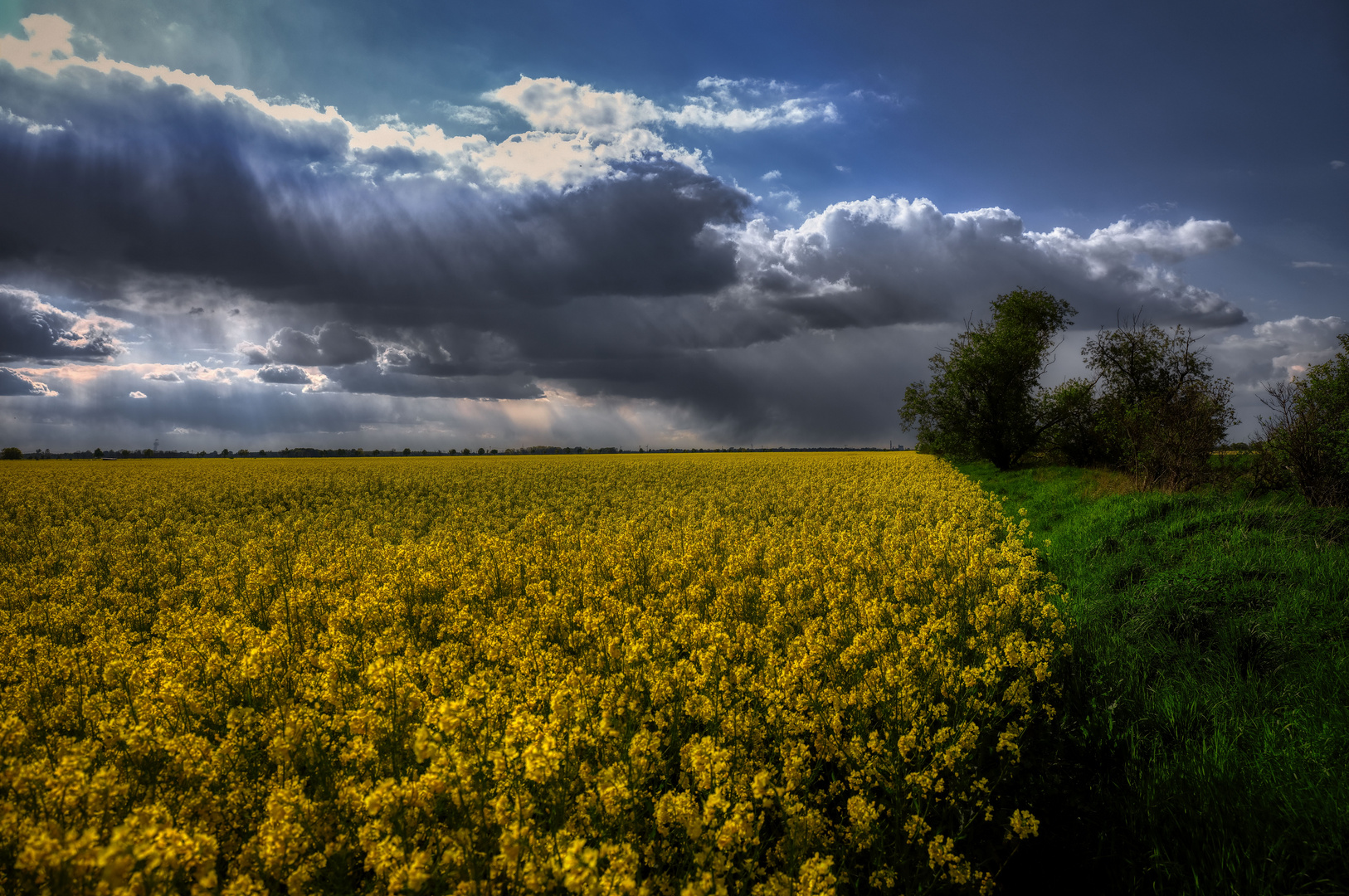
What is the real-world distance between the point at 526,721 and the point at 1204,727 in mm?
6762

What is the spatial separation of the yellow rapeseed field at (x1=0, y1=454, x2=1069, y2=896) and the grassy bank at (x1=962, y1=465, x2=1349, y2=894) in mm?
474

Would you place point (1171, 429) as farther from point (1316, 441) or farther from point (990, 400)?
point (990, 400)

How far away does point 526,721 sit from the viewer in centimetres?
361

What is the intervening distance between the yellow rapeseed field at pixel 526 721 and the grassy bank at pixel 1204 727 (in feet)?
1.55

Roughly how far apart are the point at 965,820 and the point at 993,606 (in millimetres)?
3560

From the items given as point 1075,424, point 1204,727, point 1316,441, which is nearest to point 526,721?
point 1204,727

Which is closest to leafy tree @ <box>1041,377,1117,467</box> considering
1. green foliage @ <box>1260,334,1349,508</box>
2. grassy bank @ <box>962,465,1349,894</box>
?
green foliage @ <box>1260,334,1349,508</box>

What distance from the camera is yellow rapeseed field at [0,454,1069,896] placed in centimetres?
320

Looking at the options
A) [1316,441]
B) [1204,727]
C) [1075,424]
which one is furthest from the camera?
[1075,424]

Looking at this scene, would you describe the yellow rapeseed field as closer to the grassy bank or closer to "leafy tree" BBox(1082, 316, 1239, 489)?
the grassy bank

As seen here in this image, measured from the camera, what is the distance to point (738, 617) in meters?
7.40

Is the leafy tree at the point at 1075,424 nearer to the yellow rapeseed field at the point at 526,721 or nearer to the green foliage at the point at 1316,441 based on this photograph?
the green foliage at the point at 1316,441

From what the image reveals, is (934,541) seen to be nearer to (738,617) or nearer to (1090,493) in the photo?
(738,617)

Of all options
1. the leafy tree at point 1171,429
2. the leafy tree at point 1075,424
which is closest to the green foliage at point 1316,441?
the leafy tree at point 1171,429
